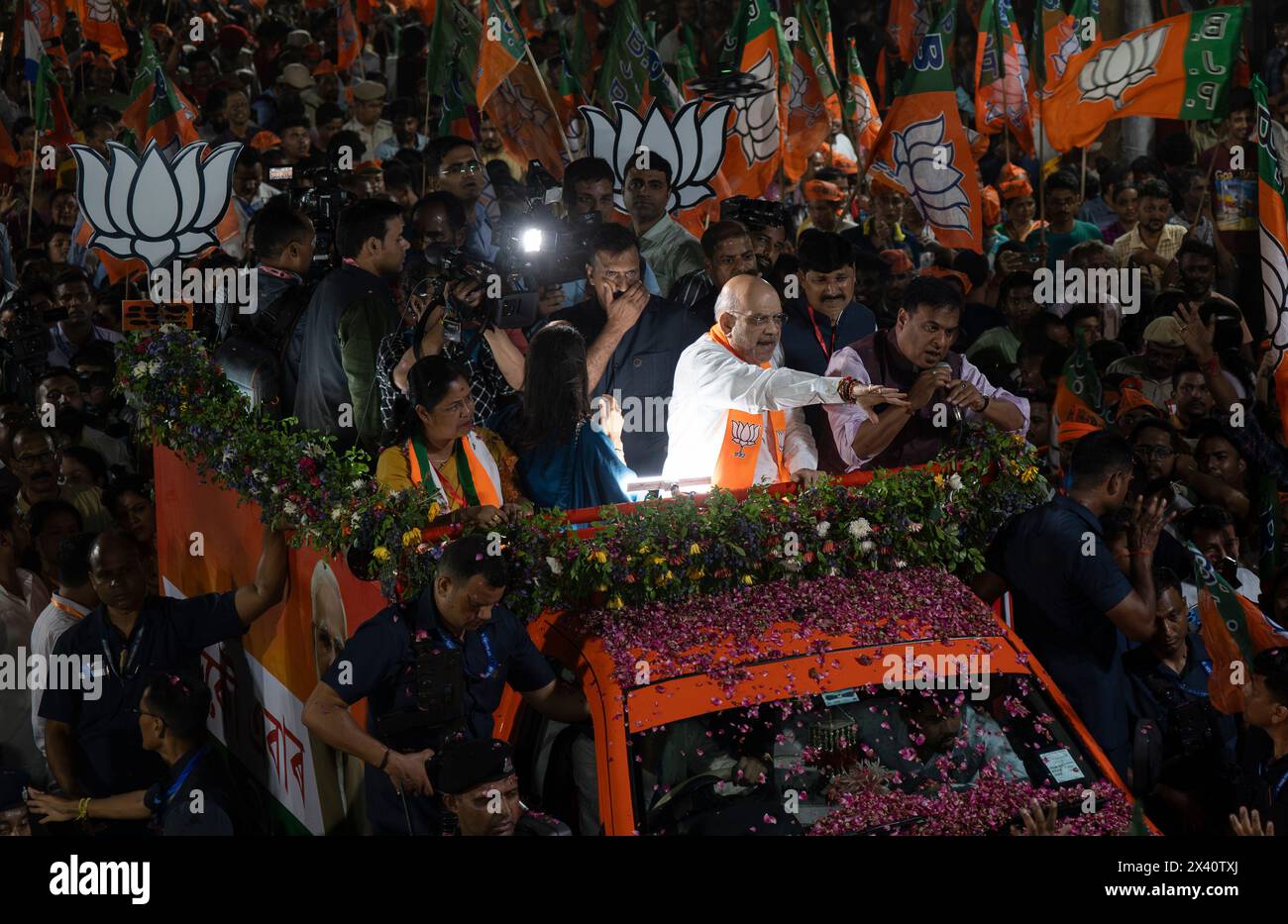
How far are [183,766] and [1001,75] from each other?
9618 millimetres

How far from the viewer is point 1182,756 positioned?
6.59 m

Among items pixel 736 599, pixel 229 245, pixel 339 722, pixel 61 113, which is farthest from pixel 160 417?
pixel 61 113

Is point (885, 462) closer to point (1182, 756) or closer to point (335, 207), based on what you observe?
point (1182, 756)

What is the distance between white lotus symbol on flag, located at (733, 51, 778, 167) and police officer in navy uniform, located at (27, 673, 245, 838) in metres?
6.64

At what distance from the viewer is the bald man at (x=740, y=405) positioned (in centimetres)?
693

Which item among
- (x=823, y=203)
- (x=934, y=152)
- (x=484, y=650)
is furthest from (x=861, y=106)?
(x=484, y=650)

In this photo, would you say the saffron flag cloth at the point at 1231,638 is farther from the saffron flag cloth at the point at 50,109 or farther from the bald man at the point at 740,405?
the saffron flag cloth at the point at 50,109

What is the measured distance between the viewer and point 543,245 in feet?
26.5

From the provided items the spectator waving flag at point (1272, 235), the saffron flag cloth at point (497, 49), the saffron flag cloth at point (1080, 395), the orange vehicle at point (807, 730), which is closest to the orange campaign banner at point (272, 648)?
the orange vehicle at point (807, 730)

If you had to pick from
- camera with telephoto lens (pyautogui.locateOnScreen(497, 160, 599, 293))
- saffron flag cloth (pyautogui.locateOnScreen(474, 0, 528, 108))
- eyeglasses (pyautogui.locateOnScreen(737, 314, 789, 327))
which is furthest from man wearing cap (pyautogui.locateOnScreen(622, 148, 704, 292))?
eyeglasses (pyautogui.locateOnScreen(737, 314, 789, 327))

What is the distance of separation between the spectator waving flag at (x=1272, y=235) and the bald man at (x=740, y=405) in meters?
3.60

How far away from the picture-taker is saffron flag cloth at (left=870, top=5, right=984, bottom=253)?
11242mm

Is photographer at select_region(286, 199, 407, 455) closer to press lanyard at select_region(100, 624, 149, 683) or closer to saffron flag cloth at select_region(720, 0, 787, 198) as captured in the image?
press lanyard at select_region(100, 624, 149, 683)

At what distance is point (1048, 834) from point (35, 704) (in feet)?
14.5
